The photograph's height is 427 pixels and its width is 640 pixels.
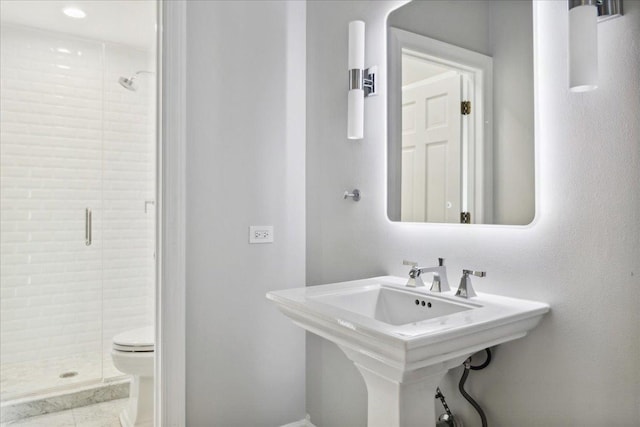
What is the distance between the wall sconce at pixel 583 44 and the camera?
983 millimetres

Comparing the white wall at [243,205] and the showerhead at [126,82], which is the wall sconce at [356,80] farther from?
the showerhead at [126,82]

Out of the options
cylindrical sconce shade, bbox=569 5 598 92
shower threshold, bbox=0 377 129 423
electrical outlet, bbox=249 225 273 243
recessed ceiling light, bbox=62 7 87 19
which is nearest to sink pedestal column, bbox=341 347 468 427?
cylindrical sconce shade, bbox=569 5 598 92

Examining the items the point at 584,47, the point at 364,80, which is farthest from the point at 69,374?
the point at 584,47

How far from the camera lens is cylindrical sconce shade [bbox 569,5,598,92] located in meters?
0.98

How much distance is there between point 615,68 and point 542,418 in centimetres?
96

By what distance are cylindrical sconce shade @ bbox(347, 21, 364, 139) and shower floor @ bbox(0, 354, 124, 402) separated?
2.21m

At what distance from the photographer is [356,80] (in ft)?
5.67

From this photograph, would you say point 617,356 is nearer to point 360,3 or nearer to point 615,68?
point 615,68

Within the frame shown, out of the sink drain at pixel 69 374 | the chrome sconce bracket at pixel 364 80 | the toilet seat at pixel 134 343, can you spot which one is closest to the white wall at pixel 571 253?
the chrome sconce bracket at pixel 364 80

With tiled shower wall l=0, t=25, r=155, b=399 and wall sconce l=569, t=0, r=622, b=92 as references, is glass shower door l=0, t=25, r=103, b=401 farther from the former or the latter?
wall sconce l=569, t=0, r=622, b=92

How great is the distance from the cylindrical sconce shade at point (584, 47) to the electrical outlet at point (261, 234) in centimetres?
136

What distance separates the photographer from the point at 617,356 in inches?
40.9

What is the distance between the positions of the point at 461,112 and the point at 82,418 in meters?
2.48

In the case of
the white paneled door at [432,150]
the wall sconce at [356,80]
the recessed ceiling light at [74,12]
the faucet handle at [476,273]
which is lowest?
the faucet handle at [476,273]
